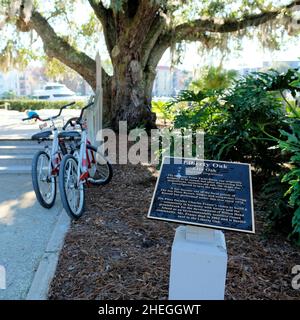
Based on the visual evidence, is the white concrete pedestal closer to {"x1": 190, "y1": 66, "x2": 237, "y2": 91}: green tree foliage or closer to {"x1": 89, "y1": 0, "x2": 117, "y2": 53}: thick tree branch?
{"x1": 190, "y1": 66, "x2": 237, "y2": 91}: green tree foliage

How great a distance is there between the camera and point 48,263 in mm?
3072

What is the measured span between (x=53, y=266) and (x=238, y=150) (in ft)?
10.2

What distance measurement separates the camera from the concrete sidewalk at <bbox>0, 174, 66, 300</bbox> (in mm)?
2850

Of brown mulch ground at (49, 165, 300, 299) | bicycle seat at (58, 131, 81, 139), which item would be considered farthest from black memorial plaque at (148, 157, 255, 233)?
bicycle seat at (58, 131, 81, 139)

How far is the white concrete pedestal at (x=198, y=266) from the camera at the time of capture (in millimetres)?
2199

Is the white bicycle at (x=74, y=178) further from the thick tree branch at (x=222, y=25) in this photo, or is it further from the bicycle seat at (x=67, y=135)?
the thick tree branch at (x=222, y=25)

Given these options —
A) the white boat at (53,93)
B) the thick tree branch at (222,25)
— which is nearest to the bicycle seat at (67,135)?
the thick tree branch at (222,25)

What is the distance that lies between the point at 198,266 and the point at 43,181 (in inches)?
105

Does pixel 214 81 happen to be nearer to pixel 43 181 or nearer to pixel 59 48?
pixel 59 48

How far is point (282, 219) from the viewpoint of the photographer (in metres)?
3.59

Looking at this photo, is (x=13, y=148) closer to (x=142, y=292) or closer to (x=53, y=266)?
(x=53, y=266)

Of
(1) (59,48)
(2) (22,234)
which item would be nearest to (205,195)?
(2) (22,234)

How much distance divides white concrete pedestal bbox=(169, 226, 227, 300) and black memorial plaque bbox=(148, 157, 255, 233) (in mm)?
149

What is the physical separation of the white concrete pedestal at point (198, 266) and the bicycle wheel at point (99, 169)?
3.06 m
